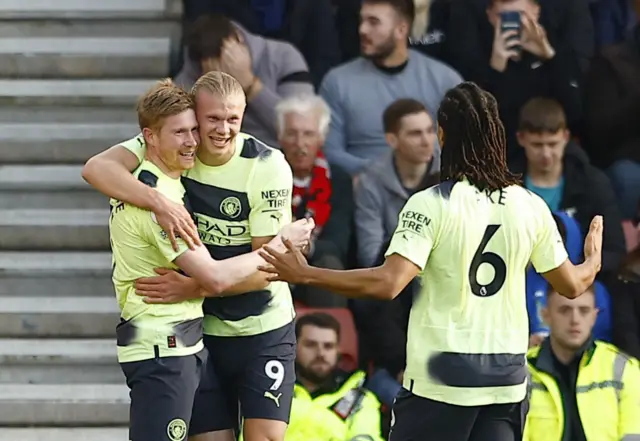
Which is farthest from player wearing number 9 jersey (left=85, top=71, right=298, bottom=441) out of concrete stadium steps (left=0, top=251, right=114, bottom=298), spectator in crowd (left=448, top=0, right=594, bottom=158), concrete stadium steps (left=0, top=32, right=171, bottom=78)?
concrete stadium steps (left=0, top=32, right=171, bottom=78)

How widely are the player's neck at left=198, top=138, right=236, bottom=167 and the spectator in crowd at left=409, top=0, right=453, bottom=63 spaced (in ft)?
11.6

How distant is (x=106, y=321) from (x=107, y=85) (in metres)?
1.65

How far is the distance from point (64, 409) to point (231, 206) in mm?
2500

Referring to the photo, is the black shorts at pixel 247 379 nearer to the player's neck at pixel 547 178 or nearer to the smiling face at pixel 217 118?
the smiling face at pixel 217 118

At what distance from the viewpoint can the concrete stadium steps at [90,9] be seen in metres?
8.25

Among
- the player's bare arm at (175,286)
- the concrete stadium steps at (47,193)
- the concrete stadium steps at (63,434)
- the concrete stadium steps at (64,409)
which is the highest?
the player's bare arm at (175,286)

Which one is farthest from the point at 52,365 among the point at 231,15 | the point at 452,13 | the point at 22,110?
the point at 452,13

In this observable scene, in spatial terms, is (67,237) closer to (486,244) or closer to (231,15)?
(231,15)

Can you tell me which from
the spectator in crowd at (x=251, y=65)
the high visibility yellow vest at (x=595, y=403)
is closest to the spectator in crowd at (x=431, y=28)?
the spectator in crowd at (x=251, y=65)

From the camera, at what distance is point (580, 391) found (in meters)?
5.98

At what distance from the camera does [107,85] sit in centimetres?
805

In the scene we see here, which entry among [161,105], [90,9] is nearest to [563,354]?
[161,105]

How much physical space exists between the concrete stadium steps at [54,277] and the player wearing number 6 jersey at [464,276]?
10.5 ft

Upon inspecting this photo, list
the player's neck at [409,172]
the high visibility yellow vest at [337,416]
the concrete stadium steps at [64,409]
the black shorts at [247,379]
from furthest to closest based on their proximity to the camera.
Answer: the player's neck at [409,172]
the concrete stadium steps at [64,409]
the high visibility yellow vest at [337,416]
the black shorts at [247,379]
